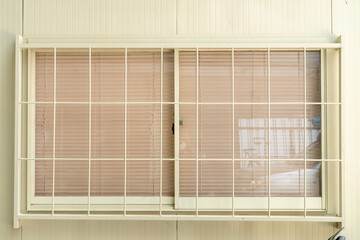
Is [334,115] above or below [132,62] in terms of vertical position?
below

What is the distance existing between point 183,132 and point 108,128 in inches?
26.5

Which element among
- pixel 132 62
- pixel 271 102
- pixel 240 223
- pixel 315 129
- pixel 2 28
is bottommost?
pixel 240 223

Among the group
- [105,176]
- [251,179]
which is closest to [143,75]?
[105,176]

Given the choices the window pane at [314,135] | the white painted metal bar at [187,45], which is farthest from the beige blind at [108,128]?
the window pane at [314,135]

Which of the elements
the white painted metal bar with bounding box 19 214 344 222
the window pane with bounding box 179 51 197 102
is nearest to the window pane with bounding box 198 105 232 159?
the window pane with bounding box 179 51 197 102

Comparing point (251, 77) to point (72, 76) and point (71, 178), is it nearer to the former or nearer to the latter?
point (72, 76)

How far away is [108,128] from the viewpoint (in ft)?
10.7

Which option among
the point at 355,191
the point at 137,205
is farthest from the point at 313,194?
the point at 137,205

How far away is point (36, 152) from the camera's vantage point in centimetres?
328

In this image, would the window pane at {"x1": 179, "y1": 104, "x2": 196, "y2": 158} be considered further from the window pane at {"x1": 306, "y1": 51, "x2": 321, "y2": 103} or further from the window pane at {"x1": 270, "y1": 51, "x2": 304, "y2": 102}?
the window pane at {"x1": 306, "y1": 51, "x2": 321, "y2": 103}

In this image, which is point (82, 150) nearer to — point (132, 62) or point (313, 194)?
point (132, 62)

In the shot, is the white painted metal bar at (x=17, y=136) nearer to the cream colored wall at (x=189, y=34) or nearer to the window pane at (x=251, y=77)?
the cream colored wall at (x=189, y=34)

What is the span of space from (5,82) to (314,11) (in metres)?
2.85

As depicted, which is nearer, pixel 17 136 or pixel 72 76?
pixel 17 136
